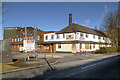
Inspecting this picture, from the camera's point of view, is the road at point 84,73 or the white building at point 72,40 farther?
the white building at point 72,40

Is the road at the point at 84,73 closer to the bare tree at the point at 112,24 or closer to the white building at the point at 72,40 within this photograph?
the white building at the point at 72,40

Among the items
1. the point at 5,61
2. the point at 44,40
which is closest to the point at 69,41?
the point at 44,40

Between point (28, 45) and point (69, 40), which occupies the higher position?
point (69, 40)

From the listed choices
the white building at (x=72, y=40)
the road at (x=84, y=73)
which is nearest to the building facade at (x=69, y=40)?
the white building at (x=72, y=40)

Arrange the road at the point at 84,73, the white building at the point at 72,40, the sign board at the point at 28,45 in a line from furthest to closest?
the white building at the point at 72,40, the sign board at the point at 28,45, the road at the point at 84,73

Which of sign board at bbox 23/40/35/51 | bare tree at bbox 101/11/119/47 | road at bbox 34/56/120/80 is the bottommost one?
road at bbox 34/56/120/80

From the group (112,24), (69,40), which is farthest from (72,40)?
(112,24)

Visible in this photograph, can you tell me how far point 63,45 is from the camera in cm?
3581

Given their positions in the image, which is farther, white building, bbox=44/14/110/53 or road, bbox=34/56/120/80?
white building, bbox=44/14/110/53

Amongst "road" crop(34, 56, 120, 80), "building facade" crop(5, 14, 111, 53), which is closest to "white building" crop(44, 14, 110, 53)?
"building facade" crop(5, 14, 111, 53)

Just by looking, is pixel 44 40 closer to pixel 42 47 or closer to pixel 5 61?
pixel 42 47

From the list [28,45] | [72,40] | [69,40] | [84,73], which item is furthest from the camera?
[69,40]

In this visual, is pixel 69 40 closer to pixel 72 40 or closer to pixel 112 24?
pixel 72 40

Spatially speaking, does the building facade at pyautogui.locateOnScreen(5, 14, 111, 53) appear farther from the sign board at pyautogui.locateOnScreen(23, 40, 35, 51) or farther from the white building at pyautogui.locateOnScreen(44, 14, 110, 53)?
the sign board at pyautogui.locateOnScreen(23, 40, 35, 51)
